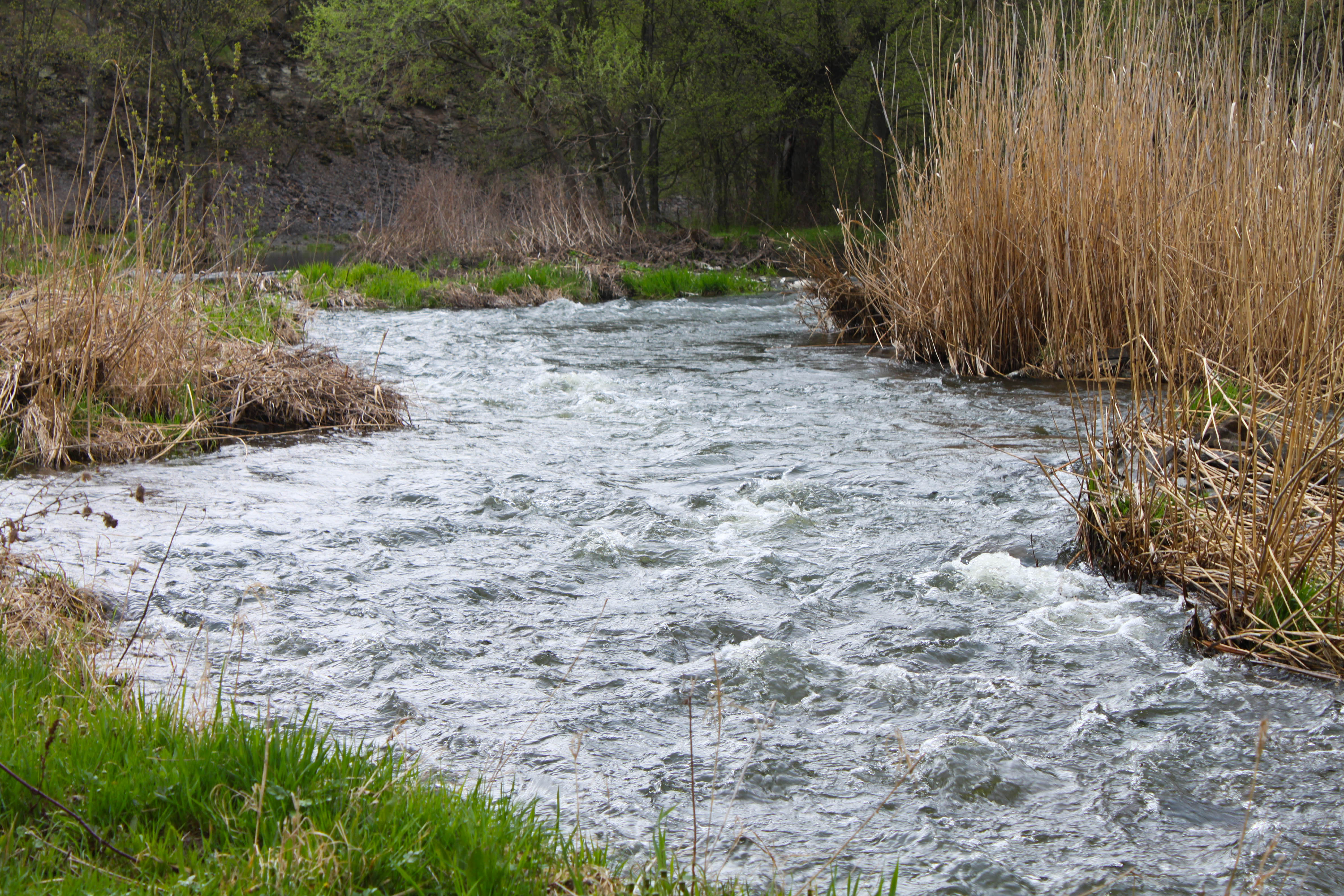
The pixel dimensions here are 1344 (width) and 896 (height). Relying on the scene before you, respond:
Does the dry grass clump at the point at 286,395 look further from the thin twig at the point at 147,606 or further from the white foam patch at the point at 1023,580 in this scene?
the white foam patch at the point at 1023,580

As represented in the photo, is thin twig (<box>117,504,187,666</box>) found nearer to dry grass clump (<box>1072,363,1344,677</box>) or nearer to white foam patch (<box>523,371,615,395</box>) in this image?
dry grass clump (<box>1072,363,1344,677</box>)

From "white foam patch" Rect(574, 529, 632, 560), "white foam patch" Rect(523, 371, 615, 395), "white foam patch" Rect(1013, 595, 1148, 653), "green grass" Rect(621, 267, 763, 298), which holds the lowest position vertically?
"green grass" Rect(621, 267, 763, 298)

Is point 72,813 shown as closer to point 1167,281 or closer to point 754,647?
point 754,647

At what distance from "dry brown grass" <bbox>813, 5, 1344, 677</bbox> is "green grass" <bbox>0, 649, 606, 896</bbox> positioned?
243 centimetres

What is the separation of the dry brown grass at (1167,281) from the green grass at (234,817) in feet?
7.97

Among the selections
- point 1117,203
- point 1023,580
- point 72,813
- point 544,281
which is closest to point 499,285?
point 544,281

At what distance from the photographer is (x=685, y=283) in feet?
53.7

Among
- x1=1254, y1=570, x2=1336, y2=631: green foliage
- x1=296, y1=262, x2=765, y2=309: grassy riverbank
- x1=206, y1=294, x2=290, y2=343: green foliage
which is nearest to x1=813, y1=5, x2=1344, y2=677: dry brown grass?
x1=1254, y1=570, x2=1336, y2=631: green foliage

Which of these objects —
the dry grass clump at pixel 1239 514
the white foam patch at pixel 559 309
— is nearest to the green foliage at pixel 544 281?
the white foam patch at pixel 559 309

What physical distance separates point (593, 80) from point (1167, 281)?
1596cm

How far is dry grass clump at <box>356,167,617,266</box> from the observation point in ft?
56.0

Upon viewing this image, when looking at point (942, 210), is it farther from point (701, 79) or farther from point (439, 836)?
point (701, 79)

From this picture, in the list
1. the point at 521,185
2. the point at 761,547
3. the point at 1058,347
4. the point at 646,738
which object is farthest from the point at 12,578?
the point at 521,185

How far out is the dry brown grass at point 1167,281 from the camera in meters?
3.28
